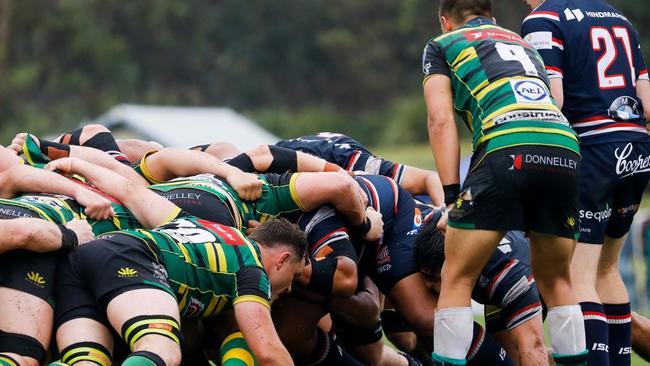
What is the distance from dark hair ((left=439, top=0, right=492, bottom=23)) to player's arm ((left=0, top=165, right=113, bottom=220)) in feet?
6.42

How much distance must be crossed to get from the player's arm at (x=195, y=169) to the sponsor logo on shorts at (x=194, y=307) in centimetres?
88

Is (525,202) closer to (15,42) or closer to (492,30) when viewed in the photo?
(492,30)

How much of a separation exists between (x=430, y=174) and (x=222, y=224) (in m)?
2.25

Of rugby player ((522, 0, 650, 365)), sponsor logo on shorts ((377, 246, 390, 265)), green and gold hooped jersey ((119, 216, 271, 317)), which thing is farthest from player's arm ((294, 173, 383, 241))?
rugby player ((522, 0, 650, 365))

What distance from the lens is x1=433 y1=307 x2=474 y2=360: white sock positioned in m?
5.14

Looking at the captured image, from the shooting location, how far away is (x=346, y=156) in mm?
7215

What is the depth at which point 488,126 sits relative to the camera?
17.1 feet

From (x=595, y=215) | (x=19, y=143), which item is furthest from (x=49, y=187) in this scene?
(x=595, y=215)

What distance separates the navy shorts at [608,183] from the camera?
18.7 ft

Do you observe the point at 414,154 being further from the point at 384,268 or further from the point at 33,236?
the point at 33,236

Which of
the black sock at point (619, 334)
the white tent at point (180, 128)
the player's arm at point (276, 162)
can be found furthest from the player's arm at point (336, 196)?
the white tent at point (180, 128)

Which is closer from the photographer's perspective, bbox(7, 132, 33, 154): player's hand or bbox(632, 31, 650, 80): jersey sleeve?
bbox(632, 31, 650, 80): jersey sleeve

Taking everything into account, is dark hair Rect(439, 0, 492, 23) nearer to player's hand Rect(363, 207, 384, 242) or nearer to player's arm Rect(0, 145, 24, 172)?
player's hand Rect(363, 207, 384, 242)

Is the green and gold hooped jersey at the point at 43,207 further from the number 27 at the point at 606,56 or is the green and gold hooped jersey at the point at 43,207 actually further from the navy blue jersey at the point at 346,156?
the number 27 at the point at 606,56
